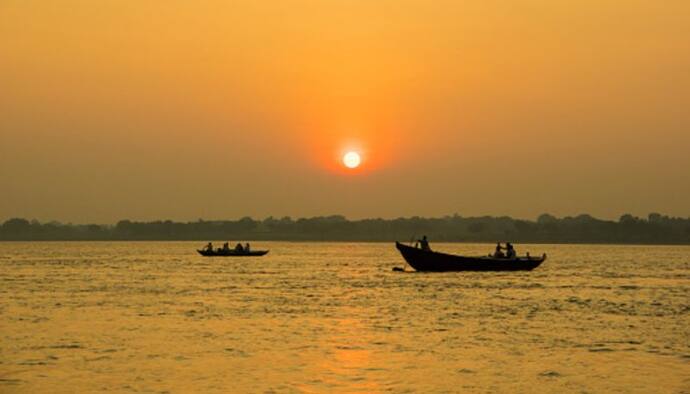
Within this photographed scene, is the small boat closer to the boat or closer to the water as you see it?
the boat

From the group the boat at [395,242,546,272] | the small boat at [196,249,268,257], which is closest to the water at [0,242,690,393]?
the boat at [395,242,546,272]

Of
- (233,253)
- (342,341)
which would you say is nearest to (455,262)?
(342,341)

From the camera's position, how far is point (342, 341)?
37438 millimetres

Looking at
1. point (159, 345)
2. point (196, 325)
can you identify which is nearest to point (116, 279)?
point (196, 325)

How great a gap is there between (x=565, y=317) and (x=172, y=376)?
2669 centimetres

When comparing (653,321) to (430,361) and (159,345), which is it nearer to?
(430,361)

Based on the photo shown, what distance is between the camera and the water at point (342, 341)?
28016 mm

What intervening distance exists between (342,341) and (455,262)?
4834 cm

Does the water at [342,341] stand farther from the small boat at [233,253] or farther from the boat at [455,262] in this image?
the small boat at [233,253]

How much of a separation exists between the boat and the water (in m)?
13.4

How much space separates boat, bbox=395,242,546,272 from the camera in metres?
84.3

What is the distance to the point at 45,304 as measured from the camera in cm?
5603

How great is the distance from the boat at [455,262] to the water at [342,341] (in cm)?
1337

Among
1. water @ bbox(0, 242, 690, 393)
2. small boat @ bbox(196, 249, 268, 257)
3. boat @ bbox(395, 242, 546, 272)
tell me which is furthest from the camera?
small boat @ bbox(196, 249, 268, 257)
